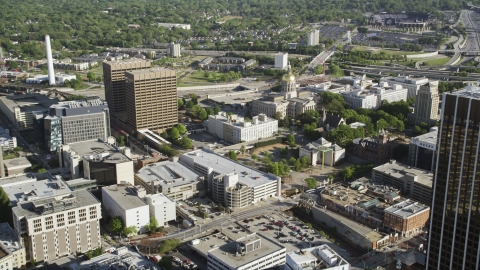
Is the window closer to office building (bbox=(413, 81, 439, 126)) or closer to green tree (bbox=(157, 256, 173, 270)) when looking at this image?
green tree (bbox=(157, 256, 173, 270))

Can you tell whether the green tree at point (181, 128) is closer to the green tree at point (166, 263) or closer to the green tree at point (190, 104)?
the green tree at point (190, 104)

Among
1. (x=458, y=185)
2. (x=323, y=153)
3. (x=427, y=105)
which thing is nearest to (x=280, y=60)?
(x=427, y=105)

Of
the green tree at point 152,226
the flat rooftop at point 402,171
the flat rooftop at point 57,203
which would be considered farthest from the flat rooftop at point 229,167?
the flat rooftop at point 57,203

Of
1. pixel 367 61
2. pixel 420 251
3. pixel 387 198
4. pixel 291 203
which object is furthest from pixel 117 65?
pixel 367 61

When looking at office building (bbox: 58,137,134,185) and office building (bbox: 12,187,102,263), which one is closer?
office building (bbox: 12,187,102,263)

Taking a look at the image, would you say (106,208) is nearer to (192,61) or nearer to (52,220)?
(52,220)

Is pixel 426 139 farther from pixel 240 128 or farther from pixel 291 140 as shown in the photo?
pixel 240 128

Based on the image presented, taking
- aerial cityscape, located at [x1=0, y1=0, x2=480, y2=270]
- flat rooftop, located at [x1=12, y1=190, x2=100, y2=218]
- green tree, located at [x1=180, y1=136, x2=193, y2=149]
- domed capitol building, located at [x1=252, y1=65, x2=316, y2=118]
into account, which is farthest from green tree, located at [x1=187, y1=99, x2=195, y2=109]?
flat rooftop, located at [x1=12, y1=190, x2=100, y2=218]
